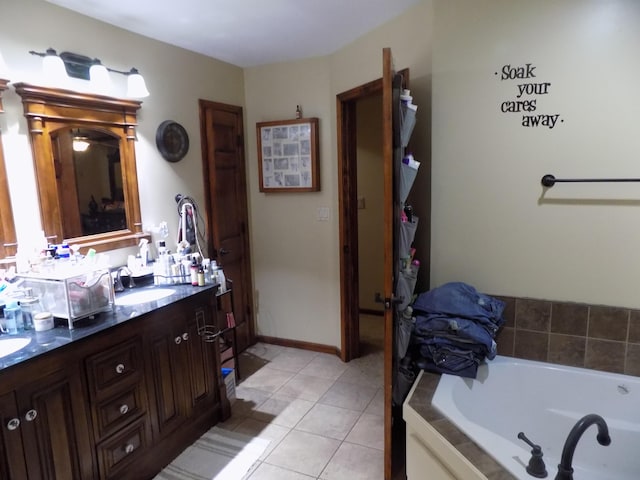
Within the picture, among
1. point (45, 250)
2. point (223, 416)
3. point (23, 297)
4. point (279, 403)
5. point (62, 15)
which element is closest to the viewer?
point (23, 297)

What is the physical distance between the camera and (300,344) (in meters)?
3.62

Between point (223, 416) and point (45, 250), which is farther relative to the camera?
point (223, 416)

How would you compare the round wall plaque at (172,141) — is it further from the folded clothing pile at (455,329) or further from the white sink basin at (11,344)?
the folded clothing pile at (455,329)

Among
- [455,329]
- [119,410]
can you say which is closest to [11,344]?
[119,410]

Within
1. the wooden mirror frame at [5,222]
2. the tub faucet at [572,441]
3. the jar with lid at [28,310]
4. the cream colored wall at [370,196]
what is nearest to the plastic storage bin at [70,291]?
the jar with lid at [28,310]

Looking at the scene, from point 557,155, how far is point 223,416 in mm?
2380

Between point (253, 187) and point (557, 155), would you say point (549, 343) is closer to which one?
point (557, 155)

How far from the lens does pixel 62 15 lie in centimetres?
214

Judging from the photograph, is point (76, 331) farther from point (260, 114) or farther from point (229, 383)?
point (260, 114)

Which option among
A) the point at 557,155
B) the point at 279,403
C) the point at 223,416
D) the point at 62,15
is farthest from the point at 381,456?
the point at 62,15

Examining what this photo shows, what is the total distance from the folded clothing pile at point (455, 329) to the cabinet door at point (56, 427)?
155cm

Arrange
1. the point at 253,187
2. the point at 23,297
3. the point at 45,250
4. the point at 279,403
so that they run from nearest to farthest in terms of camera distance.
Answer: the point at 23,297, the point at 45,250, the point at 279,403, the point at 253,187

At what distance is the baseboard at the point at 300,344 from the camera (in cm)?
350

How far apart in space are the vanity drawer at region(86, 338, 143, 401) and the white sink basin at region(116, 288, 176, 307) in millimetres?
273
